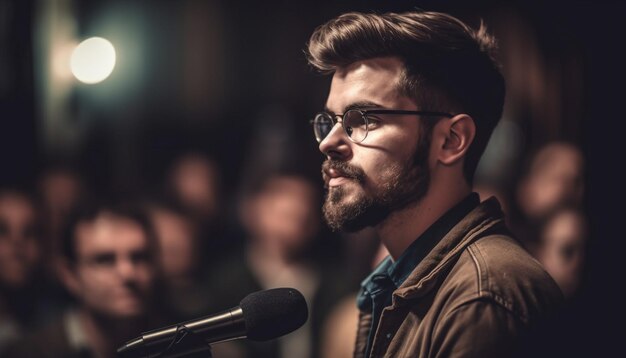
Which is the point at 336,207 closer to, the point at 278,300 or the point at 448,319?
the point at 278,300

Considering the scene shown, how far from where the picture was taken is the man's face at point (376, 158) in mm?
2172

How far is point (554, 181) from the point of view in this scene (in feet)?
17.2

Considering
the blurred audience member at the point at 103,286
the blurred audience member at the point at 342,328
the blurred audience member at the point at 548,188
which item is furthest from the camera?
the blurred audience member at the point at 548,188

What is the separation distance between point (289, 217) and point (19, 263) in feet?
5.74

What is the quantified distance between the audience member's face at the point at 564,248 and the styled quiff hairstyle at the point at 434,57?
7.63 feet

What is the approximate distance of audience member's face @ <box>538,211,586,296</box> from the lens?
434 centimetres

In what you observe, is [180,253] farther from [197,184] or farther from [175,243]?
[197,184]

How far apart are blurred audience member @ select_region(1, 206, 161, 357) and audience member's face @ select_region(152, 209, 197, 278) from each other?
1.33 meters

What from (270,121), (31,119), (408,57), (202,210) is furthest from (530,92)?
(408,57)

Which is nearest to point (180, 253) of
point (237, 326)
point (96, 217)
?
point (96, 217)

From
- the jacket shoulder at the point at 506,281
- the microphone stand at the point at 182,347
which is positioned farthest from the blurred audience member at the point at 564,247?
the microphone stand at the point at 182,347

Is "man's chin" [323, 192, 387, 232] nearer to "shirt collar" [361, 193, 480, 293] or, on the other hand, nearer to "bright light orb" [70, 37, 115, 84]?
"shirt collar" [361, 193, 480, 293]

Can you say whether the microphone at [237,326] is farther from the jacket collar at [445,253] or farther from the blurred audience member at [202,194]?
the blurred audience member at [202,194]

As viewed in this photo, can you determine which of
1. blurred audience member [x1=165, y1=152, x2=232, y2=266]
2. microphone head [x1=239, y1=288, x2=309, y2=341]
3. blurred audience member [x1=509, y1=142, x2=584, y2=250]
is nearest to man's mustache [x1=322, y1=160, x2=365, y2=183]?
microphone head [x1=239, y1=288, x2=309, y2=341]
